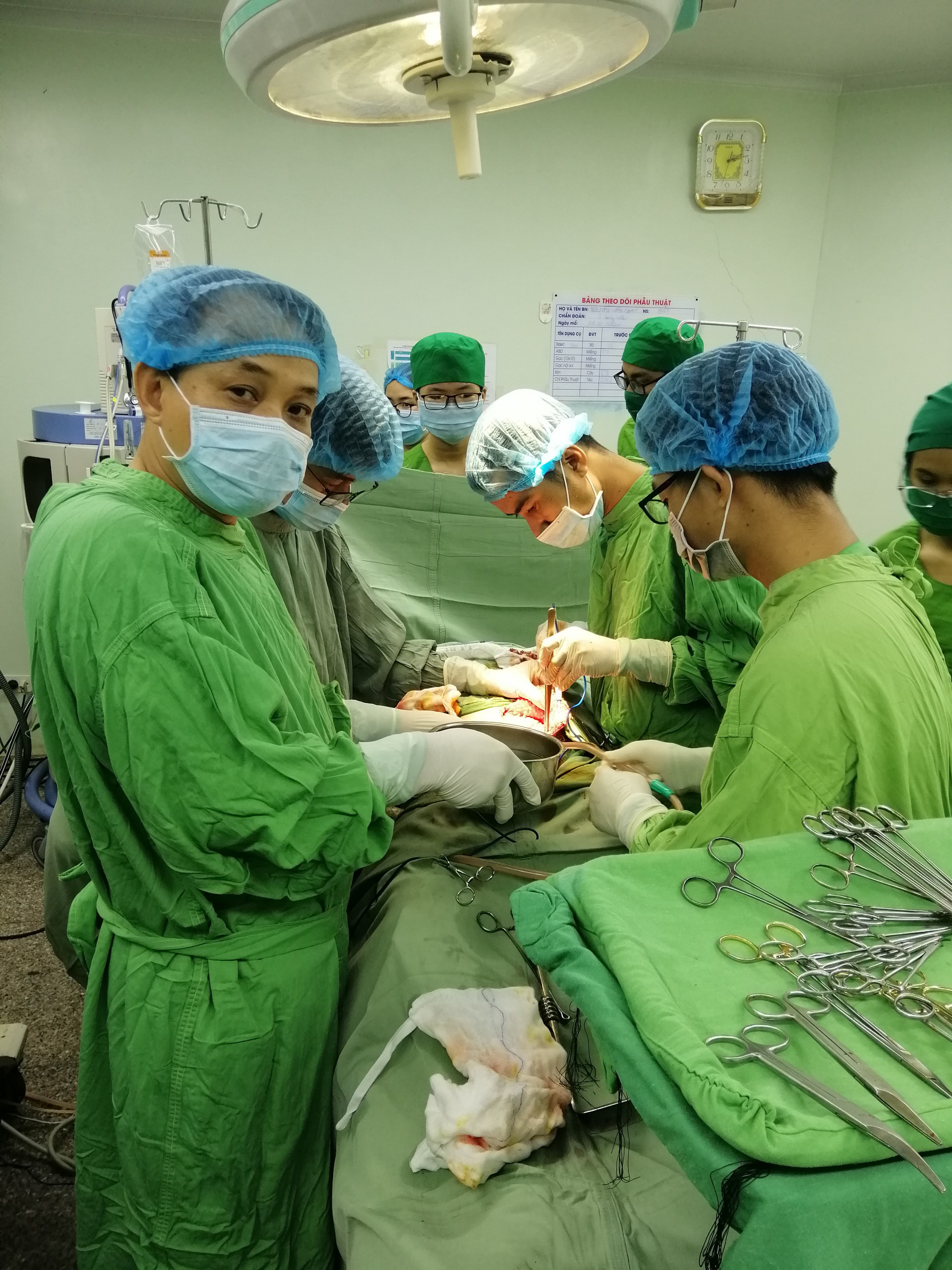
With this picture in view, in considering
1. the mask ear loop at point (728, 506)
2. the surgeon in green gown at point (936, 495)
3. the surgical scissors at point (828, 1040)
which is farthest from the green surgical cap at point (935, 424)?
the surgical scissors at point (828, 1040)

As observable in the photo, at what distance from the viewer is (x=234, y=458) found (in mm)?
1252

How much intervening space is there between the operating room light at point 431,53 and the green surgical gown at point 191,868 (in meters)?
0.58

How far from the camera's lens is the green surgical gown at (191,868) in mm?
1099

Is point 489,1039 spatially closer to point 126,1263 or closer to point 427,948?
point 427,948

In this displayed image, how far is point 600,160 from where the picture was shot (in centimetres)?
401

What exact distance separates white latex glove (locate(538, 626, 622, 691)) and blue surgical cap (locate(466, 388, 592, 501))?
0.42m

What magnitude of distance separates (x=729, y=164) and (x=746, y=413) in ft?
11.3

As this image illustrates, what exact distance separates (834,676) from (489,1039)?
0.72 metres

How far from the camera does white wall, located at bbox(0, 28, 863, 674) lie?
140 inches

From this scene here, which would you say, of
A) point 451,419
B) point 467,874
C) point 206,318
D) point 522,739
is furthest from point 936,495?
point 451,419

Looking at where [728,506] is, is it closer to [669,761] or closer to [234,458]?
[669,761]

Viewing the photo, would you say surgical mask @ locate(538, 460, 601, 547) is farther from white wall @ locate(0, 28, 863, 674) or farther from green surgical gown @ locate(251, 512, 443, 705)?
white wall @ locate(0, 28, 863, 674)

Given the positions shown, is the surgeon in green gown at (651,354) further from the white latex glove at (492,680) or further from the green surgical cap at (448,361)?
the white latex glove at (492,680)

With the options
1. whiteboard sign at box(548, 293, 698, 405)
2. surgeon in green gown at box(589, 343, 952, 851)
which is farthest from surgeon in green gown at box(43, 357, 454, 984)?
whiteboard sign at box(548, 293, 698, 405)
